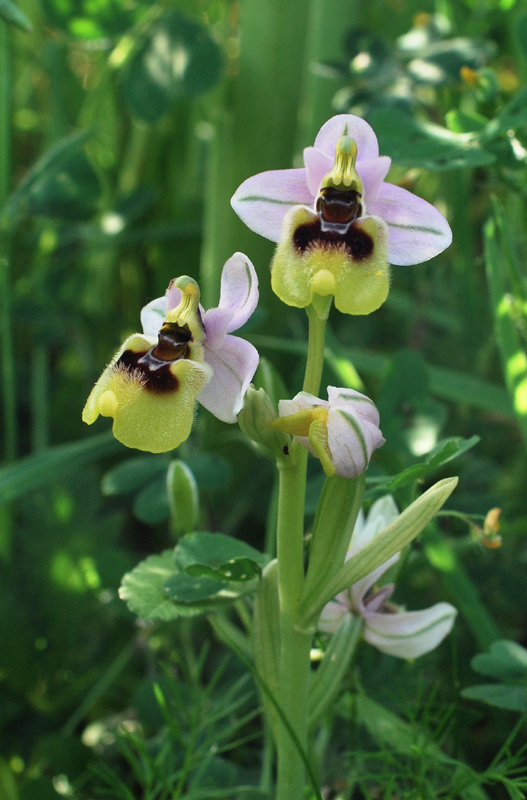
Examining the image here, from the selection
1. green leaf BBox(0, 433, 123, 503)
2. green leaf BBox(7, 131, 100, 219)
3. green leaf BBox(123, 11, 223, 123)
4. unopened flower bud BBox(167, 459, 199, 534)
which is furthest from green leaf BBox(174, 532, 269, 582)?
green leaf BBox(123, 11, 223, 123)

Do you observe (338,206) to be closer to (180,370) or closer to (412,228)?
(412,228)

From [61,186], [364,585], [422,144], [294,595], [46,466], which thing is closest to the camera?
[294,595]

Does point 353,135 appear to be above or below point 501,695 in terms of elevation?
above

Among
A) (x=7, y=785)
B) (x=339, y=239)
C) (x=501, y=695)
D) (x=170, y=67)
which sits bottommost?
(x=7, y=785)

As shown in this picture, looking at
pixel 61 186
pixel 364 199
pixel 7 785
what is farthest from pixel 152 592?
pixel 61 186

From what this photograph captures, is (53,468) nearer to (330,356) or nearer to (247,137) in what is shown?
(330,356)

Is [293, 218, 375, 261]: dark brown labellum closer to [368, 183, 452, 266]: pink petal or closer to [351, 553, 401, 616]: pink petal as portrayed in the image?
[368, 183, 452, 266]: pink petal
